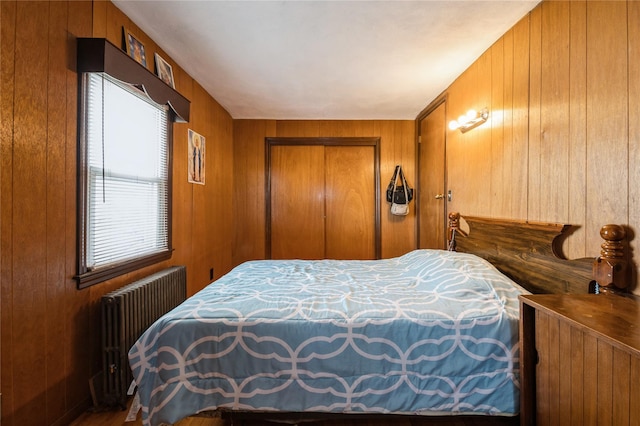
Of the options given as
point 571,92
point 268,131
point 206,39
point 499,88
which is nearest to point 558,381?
point 571,92

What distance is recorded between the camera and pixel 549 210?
158 cm

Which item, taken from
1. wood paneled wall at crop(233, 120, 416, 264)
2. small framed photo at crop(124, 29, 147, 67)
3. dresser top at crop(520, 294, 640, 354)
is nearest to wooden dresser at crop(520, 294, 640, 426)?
dresser top at crop(520, 294, 640, 354)

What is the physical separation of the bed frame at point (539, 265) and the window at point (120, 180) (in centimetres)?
116

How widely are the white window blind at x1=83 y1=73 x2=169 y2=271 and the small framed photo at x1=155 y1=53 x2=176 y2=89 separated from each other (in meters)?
0.24

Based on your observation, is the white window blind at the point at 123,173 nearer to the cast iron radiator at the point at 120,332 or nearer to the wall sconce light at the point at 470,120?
the cast iron radiator at the point at 120,332

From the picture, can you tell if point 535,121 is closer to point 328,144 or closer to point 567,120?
point 567,120

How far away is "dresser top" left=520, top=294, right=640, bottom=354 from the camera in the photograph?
2.68 feet

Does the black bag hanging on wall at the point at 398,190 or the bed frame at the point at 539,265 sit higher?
the black bag hanging on wall at the point at 398,190

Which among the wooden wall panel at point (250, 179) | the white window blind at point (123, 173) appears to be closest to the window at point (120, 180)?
the white window blind at point (123, 173)

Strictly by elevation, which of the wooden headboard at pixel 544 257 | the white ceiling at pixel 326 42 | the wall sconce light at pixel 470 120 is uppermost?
the white ceiling at pixel 326 42

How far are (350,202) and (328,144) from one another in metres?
0.88

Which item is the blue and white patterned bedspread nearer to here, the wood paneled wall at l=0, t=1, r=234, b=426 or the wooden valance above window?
the wood paneled wall at l=0, t=1, r=234, b=426

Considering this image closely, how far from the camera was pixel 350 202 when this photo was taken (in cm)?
411

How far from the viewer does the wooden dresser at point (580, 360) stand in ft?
2.67
